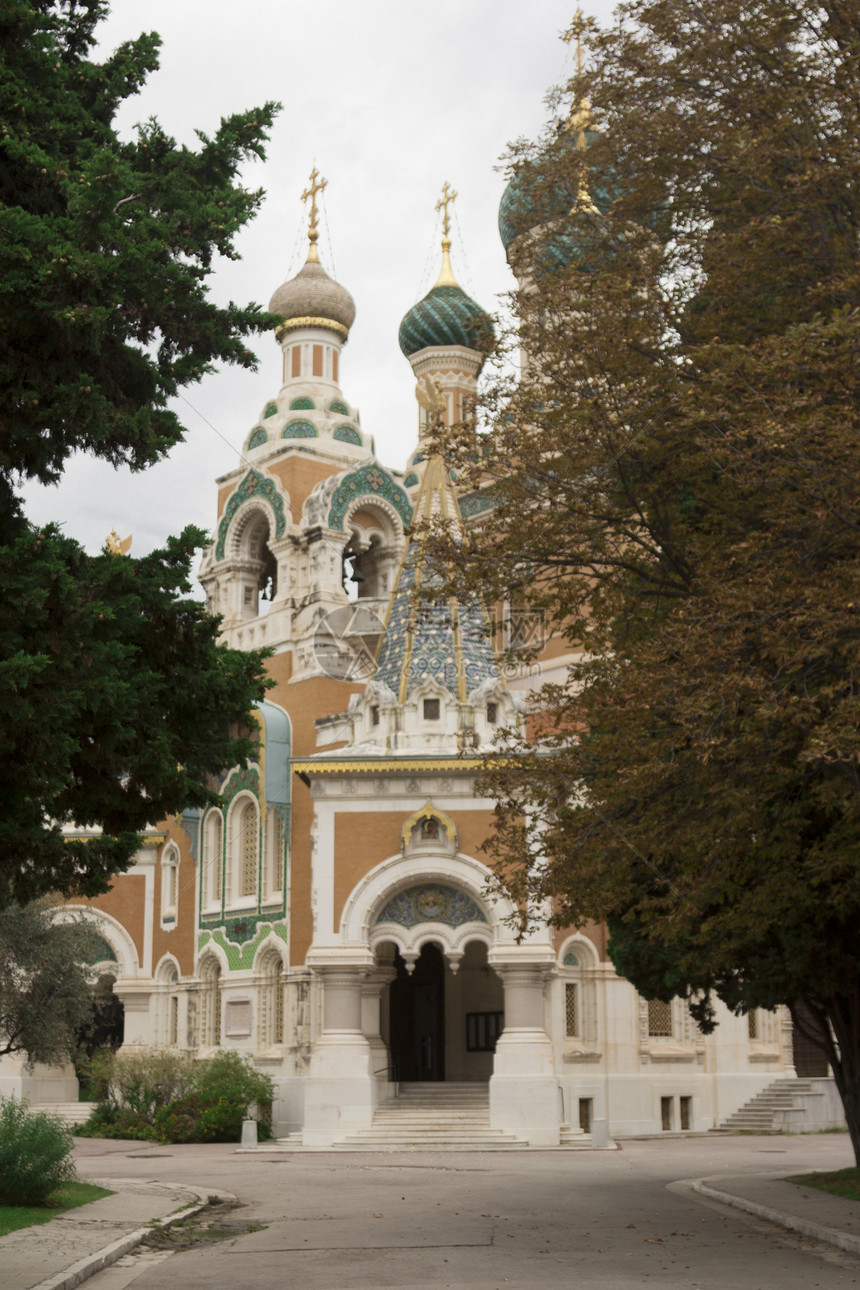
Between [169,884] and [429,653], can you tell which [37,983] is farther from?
[169,884]

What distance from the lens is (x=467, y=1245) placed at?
11.5m

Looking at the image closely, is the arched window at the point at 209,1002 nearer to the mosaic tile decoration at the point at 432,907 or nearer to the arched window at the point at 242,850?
the arched window at the point at 242,850

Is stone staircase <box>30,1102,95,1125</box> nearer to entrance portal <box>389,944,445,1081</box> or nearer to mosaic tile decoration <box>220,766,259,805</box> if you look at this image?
entrance portal <box>389,944,445,1081</box>

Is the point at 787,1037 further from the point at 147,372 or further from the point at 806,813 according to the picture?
the point at 147,372

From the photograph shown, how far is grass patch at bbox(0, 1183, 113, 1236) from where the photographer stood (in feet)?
41.0

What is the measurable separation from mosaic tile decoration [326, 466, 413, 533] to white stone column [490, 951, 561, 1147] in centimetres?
1190

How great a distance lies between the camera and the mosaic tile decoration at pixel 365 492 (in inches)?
1294

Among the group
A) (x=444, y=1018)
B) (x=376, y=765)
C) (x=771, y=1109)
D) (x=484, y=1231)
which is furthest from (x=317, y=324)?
(x=484, y=1231)

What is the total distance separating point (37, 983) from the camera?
22312 mm

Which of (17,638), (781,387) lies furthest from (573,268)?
(17,638)

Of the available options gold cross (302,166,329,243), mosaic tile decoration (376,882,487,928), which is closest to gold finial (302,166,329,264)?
gold cross (302,166,329,243)

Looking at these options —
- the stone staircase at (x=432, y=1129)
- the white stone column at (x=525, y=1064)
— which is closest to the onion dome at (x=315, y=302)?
the white stone column at (x=525, y=1064)

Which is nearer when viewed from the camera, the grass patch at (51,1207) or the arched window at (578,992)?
the grass patch at (51,1207)

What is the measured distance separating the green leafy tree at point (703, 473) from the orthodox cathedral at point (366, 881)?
20.9 feet
